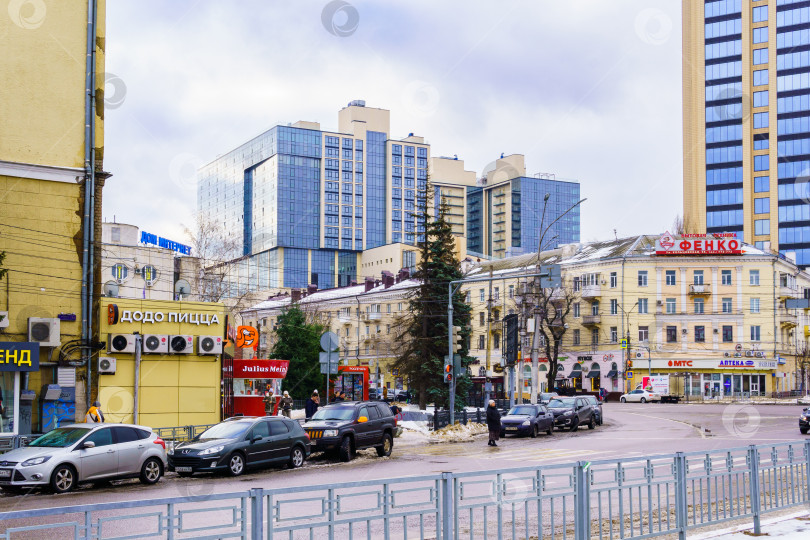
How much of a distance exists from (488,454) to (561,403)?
13485 millimetres

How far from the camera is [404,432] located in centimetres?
3334

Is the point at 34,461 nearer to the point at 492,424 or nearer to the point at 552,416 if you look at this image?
the point at 492,424

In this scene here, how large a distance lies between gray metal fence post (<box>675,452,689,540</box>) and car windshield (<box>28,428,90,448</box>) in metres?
12.2

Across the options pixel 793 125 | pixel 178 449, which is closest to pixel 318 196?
pixel 793 125

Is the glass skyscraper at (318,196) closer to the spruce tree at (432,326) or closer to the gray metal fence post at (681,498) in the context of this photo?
the spruce tree at (432,326)

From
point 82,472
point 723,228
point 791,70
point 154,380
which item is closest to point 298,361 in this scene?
point 154,380

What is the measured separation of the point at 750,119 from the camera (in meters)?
105

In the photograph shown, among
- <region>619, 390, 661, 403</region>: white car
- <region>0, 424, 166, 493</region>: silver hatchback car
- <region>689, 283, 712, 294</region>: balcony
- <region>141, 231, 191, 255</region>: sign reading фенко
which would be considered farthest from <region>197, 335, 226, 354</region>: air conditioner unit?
<region>689, 283, 712, 294</region>: balcony

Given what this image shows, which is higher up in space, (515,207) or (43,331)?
(515,207)

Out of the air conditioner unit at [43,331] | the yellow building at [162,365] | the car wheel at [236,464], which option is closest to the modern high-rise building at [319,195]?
the yellow building at [162,365]

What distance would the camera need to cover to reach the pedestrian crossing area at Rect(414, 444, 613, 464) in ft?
76.3

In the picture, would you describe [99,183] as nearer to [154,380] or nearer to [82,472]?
[154,380]

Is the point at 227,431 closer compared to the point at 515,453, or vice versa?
the point at 227,431

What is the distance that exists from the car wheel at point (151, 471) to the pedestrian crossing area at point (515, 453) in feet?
29.4
